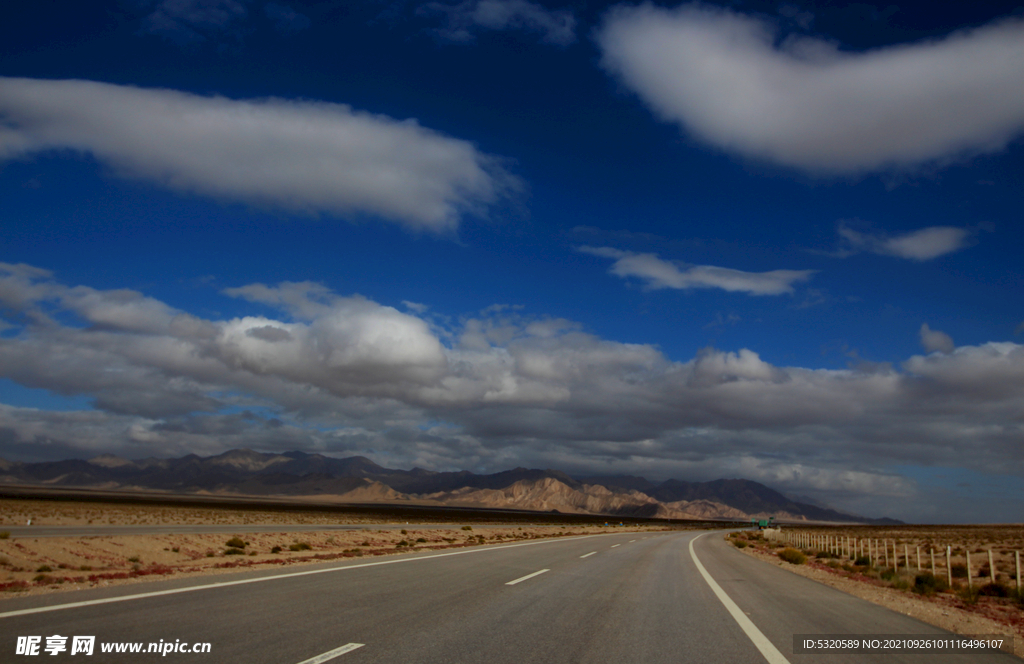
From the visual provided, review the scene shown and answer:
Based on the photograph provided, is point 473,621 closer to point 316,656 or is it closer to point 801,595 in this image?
point 316,656

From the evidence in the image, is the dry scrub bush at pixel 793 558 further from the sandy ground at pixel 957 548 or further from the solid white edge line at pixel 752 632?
the solid white edge line at pixel 752 632

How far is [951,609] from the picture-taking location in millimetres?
13445

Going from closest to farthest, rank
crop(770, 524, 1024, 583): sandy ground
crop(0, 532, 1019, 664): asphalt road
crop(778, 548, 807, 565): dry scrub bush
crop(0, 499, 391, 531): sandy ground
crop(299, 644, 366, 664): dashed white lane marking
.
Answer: crop(299, 644, 366, 664): dashed white lane marking
crop(0, 532, 1019, 664): asphalt road
crop(770, 524, 1024, 583): sandy ground
crop(778, 548, 807, 565): dry scrub bush
crop(0, 499, 391, 531): sandy ground

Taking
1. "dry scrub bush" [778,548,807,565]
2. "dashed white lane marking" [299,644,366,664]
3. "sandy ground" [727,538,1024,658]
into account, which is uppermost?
"dashed white lane marking" [299,644,366,664]

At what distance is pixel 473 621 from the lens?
28.4ft

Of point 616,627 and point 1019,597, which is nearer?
point 616,627

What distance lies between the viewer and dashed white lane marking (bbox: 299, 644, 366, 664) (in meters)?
6.19

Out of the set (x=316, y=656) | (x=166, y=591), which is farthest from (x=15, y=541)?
(x=316, y=656)

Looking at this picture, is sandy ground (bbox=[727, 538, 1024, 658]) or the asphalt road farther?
sandy ground (bbox=[727, 538, 1024, 658])

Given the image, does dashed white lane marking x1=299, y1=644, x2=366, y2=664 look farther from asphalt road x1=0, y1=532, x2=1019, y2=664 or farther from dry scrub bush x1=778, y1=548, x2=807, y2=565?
dry scrub bush x1=778, y1=548, x2=807, y2=565

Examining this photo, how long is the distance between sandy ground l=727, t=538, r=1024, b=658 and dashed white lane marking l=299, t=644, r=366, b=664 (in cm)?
910

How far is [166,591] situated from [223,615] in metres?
2.85

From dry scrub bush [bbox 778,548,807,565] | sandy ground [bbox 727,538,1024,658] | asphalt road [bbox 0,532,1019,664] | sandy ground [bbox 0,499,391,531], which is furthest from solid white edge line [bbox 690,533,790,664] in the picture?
sandy ground [bbox 0,499,391,531]

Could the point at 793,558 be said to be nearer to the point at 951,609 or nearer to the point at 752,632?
the point at 951,609
